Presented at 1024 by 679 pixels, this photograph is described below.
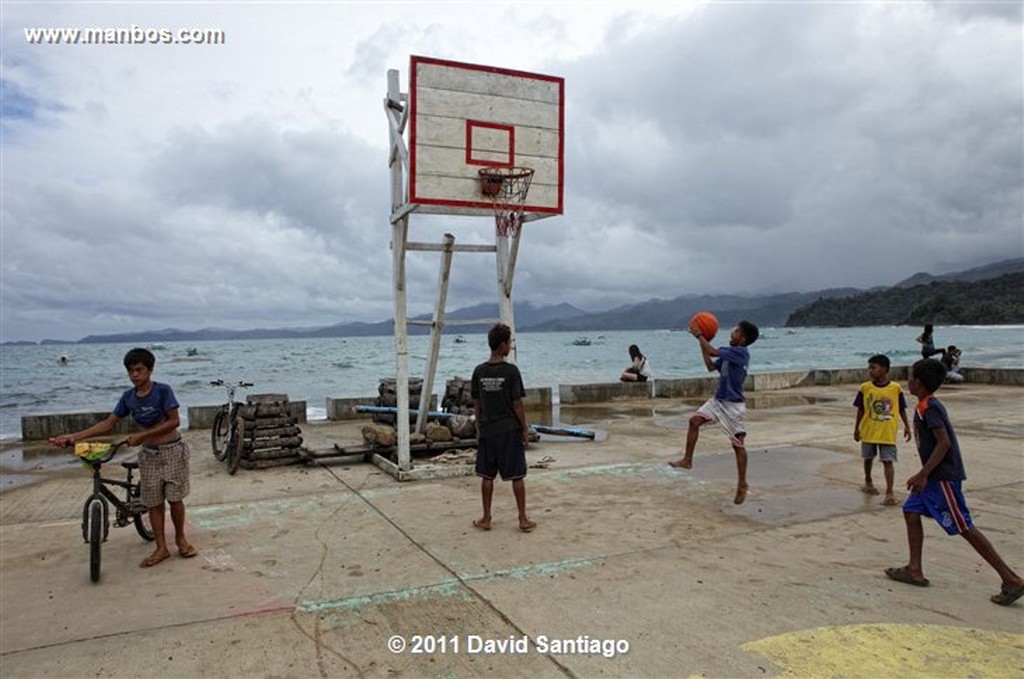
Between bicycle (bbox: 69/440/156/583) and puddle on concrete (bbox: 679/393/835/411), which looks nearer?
bicycle (bbox: 69/440/156/583)

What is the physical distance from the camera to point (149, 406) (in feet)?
16.7

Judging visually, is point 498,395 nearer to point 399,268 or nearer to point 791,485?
point 399,268

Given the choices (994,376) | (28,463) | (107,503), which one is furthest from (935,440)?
(994,376)

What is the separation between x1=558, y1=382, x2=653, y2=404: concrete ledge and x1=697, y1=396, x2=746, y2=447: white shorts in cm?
888

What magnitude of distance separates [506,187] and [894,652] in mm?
5868

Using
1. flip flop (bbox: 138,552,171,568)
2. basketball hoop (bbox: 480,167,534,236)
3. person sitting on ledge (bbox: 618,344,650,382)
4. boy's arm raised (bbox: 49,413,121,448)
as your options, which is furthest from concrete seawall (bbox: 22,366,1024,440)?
boy's arm raised (bbox: 49,413,121,448)

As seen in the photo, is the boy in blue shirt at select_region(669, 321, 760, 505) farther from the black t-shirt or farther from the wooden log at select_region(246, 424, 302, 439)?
the wooden log at select_region(246, 424, 302, 439)

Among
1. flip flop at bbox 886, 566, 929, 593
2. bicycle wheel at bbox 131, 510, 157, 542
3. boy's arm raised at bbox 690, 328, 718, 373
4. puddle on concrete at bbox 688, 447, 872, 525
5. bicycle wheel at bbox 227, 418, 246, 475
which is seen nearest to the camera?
flip flop at bbox 886, 566, 929, 593

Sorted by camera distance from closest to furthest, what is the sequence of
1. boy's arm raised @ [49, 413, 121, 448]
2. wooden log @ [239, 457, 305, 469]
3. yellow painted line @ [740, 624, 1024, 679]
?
yellow painted line @ [740, 624, 1024, 679], boy's arm raised @ [49, 413, 121, 448], wooden log @ [239, 457, 305, 469]

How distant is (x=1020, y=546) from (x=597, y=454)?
16.1 ft

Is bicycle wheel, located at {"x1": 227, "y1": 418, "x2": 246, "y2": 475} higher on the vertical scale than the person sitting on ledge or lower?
lower

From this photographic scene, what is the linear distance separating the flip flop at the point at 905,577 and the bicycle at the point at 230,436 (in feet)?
22.6

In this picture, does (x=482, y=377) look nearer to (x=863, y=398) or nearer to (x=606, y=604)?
(x=606, y=604)

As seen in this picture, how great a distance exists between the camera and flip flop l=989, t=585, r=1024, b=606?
4.11 meters
